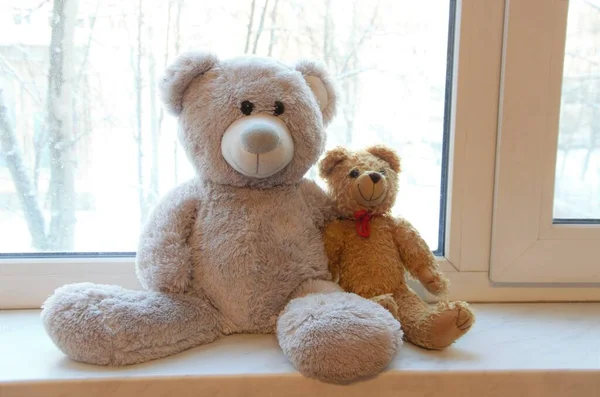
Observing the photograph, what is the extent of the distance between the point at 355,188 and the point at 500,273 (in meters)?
0.31

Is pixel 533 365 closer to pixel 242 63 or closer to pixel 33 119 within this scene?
pixel 242 63

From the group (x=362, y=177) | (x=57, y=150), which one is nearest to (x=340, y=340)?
(x=362, y=177)

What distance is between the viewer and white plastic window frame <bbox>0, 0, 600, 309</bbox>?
810 millimetres

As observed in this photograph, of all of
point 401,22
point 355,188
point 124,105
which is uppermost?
point 401,22

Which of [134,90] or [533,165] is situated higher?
[134,90]

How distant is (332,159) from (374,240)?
0.42 ft

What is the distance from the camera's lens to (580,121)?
0.86 m

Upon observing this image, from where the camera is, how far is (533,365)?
0.67m

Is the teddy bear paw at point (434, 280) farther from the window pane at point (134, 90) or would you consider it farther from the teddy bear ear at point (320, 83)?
the teddy bear ear at point (320, 83)

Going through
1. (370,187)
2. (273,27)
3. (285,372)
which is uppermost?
(273,27)

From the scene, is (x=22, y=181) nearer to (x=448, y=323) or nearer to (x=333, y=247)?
(x=333, y=247)

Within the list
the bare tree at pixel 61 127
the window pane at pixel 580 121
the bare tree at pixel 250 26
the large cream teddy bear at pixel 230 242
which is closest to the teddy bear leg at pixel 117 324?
the large cream teddy bear at pixel 230 242

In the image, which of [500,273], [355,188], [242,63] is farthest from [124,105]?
[500,273]

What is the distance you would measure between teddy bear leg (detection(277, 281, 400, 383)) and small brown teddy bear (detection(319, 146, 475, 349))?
0.27ft
